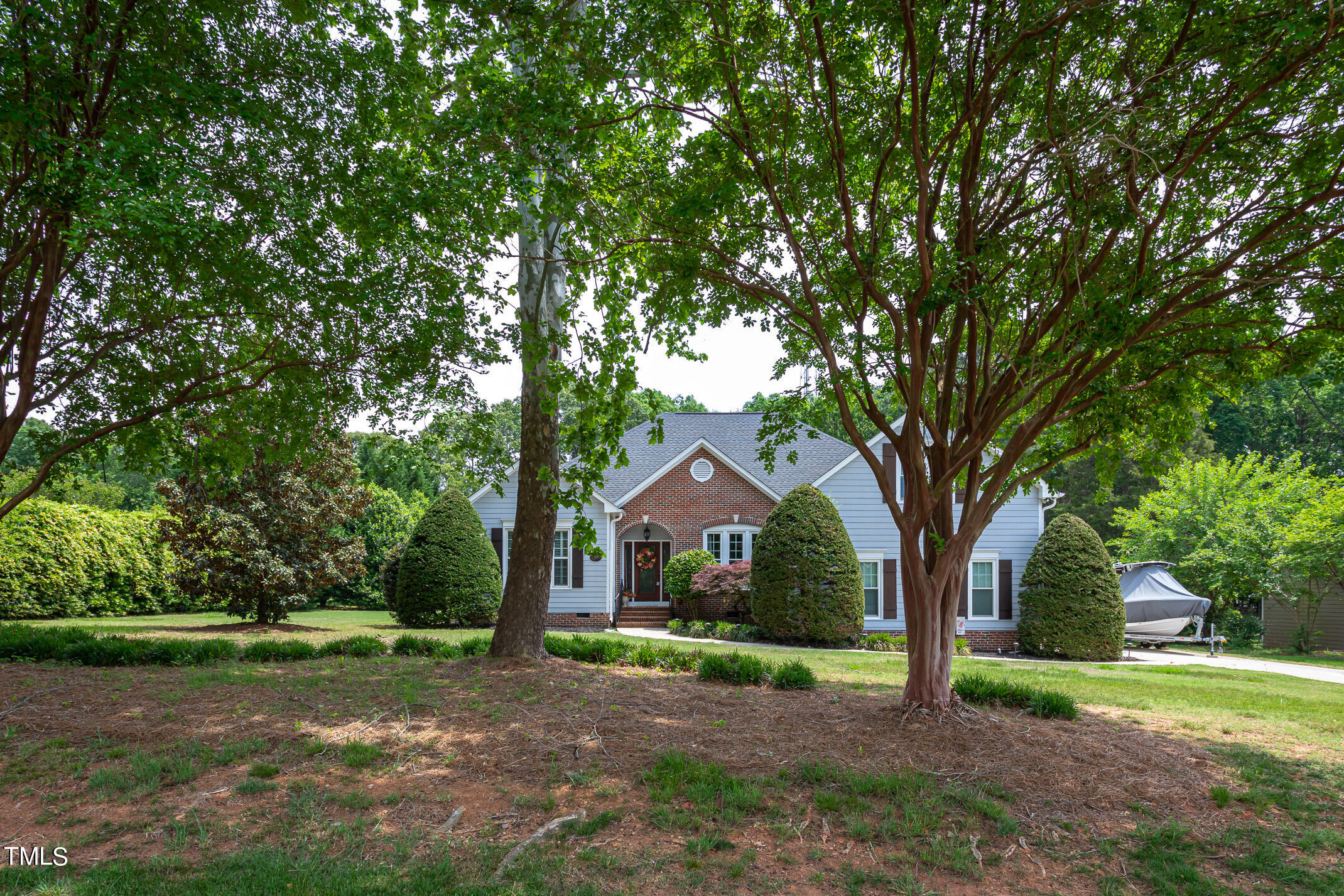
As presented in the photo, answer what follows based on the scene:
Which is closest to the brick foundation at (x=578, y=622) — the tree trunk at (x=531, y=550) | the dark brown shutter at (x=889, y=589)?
the dark brown shutter at (x=889, y=589)

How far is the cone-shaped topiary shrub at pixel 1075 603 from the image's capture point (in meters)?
16.0

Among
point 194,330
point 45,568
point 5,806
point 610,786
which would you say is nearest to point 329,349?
point 194,330

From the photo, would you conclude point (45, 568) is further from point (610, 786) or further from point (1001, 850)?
point (1001, 850)

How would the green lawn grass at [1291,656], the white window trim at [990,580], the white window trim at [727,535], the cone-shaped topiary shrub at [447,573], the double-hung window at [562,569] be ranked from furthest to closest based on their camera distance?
the white window trim at [727,535] → the double-hung window at [562,569] → the white window trim at [990,580] → the green lawn grass at [1291,656] → the cone-shaped topiary shrub at [447,573]

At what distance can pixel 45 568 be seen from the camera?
1627 centimetres

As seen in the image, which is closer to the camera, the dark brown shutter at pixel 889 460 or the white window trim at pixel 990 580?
the white window trim at pixel 990 580

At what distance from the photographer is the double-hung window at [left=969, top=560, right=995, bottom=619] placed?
62.2 ft

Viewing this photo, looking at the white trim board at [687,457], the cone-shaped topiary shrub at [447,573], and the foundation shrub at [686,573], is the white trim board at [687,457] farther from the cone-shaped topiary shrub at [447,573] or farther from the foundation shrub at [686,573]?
the cone-shaped topiary shrub at [447,573]

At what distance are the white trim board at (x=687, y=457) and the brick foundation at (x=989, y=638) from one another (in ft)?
16.3

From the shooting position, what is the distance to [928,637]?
637cm

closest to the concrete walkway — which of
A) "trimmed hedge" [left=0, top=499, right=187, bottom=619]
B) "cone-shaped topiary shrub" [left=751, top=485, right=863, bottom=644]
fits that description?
"cone-shaped topiary shrub" [left=751, top=485, right=863, bottom=644]

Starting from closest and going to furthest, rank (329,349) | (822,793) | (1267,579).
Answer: (822,793)
(329,349)
(1267,579)

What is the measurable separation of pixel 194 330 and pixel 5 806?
533 centimetres

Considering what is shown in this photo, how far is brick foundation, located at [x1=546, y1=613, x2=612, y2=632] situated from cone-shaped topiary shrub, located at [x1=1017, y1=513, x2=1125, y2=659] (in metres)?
10.5
